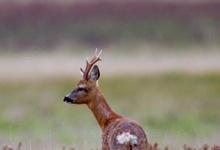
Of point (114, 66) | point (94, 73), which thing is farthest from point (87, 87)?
point (114, 66)

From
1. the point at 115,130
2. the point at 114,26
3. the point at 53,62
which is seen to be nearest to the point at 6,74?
the point at 53,62

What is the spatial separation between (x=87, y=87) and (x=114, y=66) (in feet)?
46.0

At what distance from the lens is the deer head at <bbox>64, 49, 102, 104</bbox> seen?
1468 centimetres

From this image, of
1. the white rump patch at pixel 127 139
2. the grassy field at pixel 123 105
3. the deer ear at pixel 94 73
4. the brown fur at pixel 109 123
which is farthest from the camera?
the grassy field at pixel 123 105

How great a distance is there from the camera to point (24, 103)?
25.6 meters

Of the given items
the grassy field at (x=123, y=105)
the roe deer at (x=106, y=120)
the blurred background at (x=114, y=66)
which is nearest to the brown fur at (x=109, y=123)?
the roe deer at (x=106, y=120)

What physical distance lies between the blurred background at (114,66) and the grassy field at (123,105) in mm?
20

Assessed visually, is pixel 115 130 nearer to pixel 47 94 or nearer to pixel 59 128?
pixel 59 128

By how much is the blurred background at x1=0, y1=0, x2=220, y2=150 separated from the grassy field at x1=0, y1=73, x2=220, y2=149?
2 cm

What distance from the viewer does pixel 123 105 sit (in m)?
25.4

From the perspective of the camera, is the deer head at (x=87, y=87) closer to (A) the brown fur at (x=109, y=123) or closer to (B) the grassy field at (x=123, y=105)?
(A) the brown fur at (x=109, y=123)

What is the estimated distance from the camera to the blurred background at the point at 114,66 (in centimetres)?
2256

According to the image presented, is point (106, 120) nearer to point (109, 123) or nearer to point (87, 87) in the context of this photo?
point (109, 123)

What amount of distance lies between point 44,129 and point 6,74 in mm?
5965
